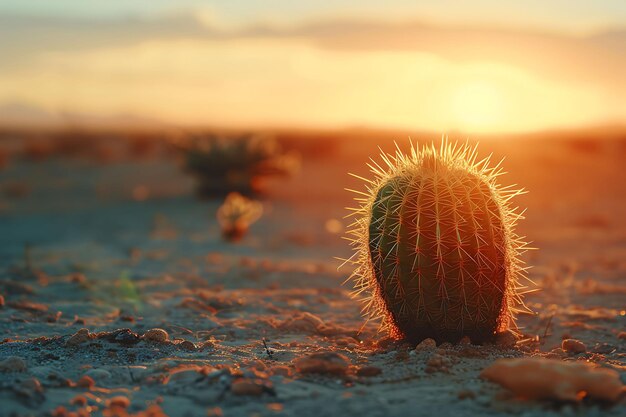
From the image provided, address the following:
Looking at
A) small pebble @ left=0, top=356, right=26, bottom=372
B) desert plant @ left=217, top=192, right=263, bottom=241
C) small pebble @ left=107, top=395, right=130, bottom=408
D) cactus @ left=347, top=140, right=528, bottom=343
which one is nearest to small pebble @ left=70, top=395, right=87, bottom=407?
small pebble @ left=107, top=395, right=130, bottom=408

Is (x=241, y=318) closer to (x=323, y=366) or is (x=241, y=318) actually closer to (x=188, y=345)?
(x=188, y=345)

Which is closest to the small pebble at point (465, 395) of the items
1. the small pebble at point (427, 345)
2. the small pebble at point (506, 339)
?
the small pebble at point (427, 345)

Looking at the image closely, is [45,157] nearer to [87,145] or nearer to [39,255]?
[87,145]

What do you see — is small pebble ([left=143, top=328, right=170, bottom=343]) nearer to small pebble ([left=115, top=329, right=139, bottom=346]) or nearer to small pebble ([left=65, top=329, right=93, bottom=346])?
Result: small pebble ([left=115, top=329, right=139, bottom=346])

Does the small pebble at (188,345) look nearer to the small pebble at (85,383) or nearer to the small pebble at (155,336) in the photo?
the small pebble at (155,336)

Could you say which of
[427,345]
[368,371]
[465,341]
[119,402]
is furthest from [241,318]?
[119,402]
